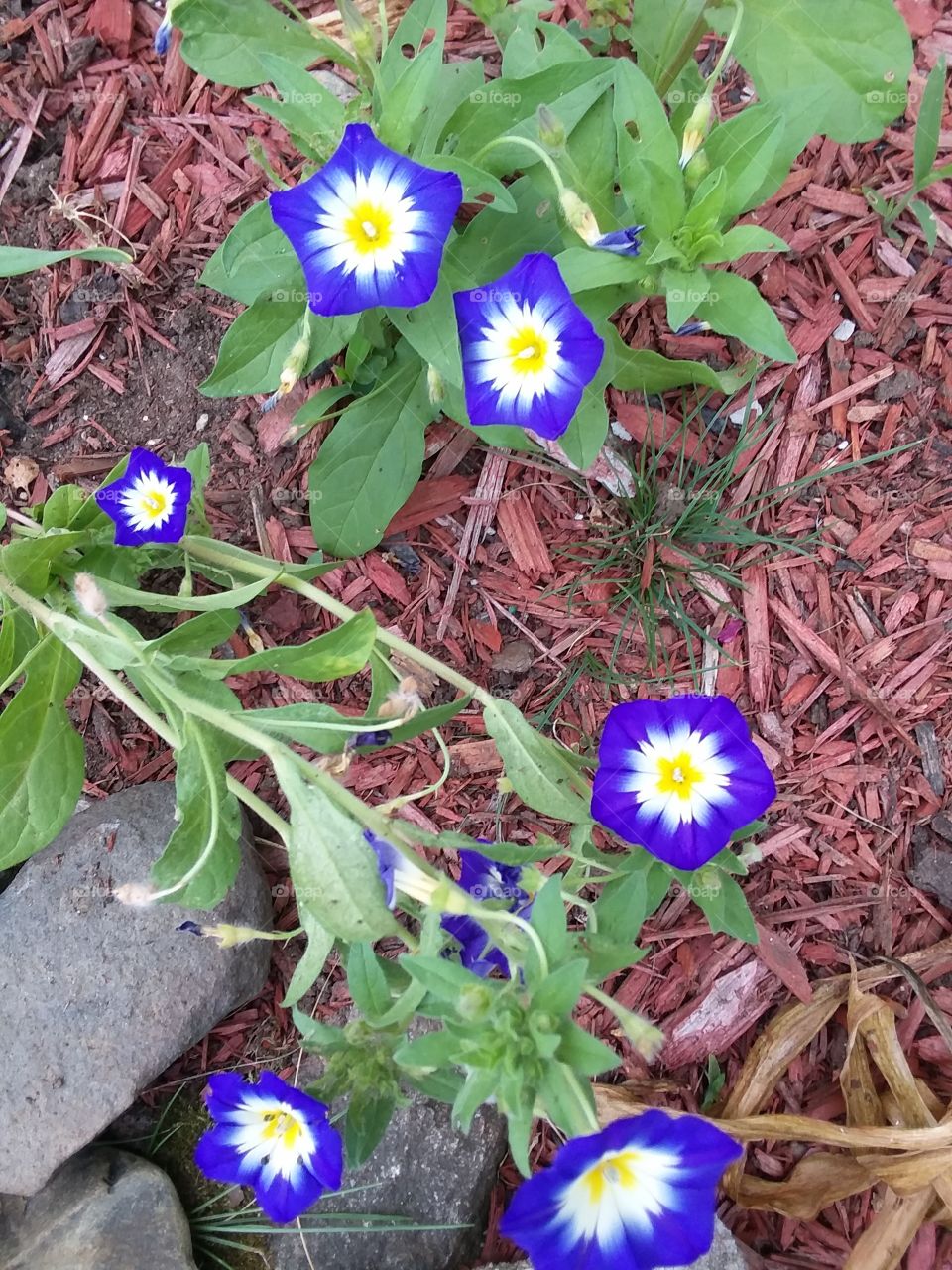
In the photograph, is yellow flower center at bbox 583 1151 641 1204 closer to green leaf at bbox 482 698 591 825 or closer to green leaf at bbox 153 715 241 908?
green leaf at bbox 482 698 591 825

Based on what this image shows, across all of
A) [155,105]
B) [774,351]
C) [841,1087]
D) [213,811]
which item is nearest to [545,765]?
[213,811]

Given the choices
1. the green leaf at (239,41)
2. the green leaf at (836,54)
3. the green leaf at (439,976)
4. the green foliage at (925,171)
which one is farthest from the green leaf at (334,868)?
the green foliage at (925,171)

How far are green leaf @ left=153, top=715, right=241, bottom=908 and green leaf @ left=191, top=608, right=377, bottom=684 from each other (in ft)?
0.48

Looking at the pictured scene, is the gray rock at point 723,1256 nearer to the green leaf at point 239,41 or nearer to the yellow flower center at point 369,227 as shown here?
the yellow flower center at point 369,227

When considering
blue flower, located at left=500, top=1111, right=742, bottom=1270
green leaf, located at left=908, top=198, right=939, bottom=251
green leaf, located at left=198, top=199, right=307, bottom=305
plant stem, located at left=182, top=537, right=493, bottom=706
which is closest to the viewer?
blue flower, located at left=500, top=1111, right=742, bottom=1270

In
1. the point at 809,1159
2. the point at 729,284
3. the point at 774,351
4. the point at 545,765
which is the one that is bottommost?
the point at 809,1159

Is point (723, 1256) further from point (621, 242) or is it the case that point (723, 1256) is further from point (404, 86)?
point (404, 86)

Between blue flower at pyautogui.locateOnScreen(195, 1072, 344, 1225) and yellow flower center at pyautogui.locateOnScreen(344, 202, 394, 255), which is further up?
yellow flower center at pyautogui.locateOnScreen(344, 202, 394, 255)

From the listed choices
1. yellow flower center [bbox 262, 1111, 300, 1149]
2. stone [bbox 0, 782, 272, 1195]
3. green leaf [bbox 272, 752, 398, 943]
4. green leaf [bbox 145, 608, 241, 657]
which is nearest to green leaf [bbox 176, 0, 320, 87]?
green leaf [bbox 145, 608, 241, 657]

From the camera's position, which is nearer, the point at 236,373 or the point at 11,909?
the point at 236,373

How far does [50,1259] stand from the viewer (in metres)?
2.42

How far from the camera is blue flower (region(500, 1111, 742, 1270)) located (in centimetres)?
154

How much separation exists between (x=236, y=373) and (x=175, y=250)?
0.73m

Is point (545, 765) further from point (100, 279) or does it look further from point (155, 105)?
point (155, 105)
